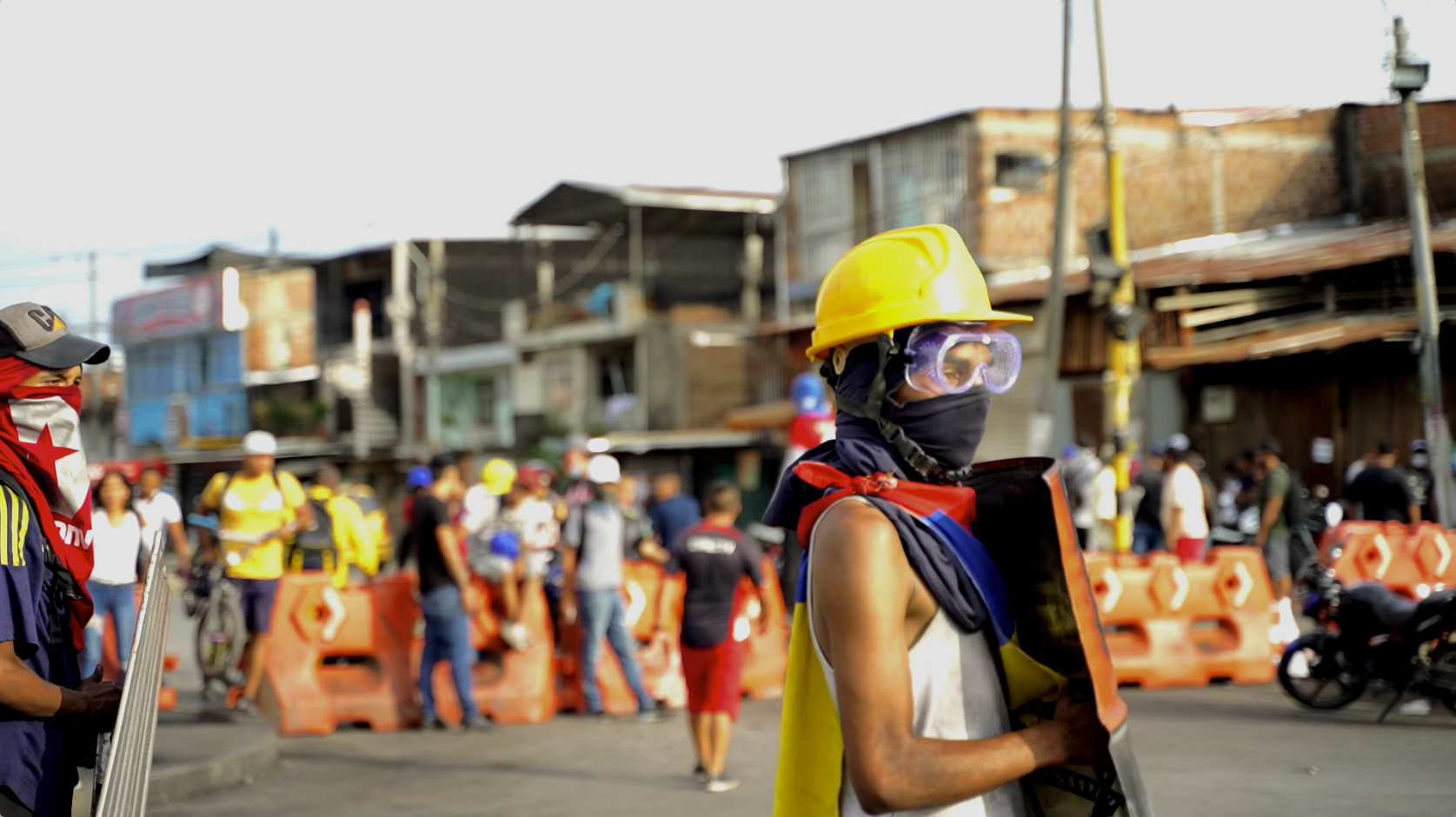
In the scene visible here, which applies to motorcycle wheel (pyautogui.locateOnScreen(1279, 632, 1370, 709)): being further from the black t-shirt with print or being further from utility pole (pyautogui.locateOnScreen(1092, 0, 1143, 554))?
utility pole (pyautogui.locateOnScreen(1092, 0, 1143, 554))

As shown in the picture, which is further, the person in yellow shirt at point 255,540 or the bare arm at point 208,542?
the bare arm at point 208,542

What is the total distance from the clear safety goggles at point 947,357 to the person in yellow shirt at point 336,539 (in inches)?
391

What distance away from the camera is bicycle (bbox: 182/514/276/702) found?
11.6 meters

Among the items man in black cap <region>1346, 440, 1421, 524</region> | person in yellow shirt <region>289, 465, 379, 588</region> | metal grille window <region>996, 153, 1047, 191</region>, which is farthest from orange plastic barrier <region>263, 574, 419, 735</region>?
metal grille window <region>996, 153, 1047, 191</region>

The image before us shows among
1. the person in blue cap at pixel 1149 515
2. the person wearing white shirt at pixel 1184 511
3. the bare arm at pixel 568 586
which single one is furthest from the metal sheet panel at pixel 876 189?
the bare arm at pixel 568 586

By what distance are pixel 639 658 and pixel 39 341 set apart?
924cm

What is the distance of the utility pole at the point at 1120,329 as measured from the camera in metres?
15.5

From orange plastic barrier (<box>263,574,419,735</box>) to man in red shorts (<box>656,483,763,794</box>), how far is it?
2.82 meters

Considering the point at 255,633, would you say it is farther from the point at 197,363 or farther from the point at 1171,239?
the point at 197,363

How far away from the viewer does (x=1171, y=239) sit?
2997cm

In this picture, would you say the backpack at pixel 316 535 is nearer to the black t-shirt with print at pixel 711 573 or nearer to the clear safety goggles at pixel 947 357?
the black t-shirt with print at pixel 711 573

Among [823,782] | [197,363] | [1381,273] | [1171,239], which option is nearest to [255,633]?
[823,782]

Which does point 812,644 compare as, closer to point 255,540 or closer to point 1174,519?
point 255,540

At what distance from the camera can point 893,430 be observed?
242 cm
